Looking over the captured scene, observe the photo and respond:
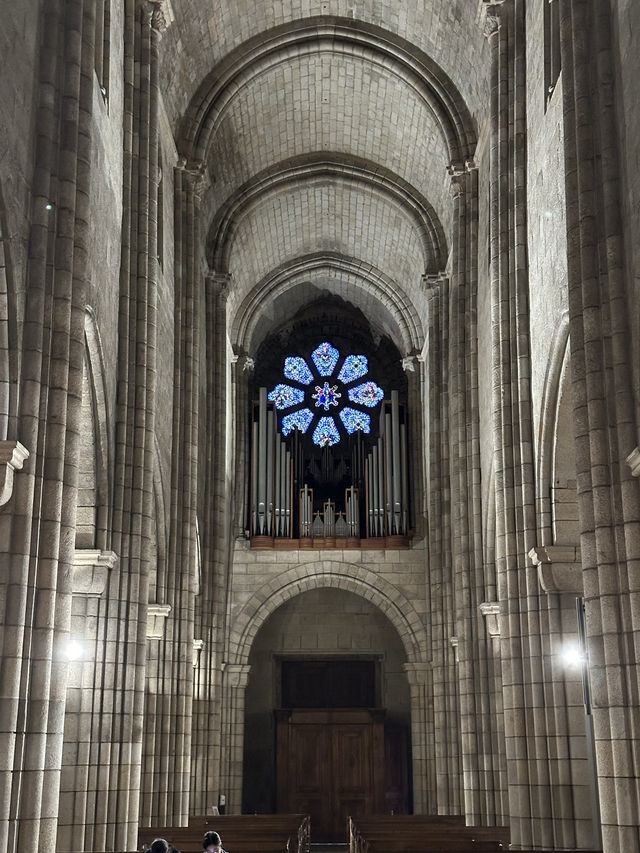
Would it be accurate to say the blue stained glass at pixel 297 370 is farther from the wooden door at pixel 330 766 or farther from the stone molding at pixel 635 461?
the stone molding at pixel 635 461

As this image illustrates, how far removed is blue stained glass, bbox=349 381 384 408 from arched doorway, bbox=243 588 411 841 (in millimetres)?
5527

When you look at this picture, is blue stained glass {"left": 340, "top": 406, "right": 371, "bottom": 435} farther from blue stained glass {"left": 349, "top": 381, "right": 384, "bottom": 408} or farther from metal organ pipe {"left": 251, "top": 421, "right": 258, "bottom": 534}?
metal organ pipe {"left": 251, "top": 421, "right": 258, "bottom": 534}

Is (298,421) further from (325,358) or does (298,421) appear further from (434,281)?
(434,281)

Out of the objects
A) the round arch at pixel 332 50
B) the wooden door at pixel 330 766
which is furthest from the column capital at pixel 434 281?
the wooden door at pixel 330 766

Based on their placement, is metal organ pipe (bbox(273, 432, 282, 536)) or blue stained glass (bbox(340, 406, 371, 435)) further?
blue stained glass (bbox(340, 406, 371, 435))

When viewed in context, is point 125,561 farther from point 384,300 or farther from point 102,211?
point 384,300

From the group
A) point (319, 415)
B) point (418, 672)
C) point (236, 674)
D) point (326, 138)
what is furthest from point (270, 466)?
point (326, 138)

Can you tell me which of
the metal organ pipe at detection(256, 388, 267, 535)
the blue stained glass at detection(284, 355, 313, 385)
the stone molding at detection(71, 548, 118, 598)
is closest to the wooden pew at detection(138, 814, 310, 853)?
the stone molding at detection(71, 548, 118, 598)

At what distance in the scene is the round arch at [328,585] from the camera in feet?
82.7

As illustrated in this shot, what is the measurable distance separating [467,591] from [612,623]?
9742 mm

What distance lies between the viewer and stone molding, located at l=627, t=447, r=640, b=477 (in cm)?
873

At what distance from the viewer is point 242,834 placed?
45.2ft

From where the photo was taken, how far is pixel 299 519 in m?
26.4

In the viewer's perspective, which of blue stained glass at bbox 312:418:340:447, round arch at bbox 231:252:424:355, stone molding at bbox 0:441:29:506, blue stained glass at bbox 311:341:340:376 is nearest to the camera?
stone molding at bbox 0:441:29:506
